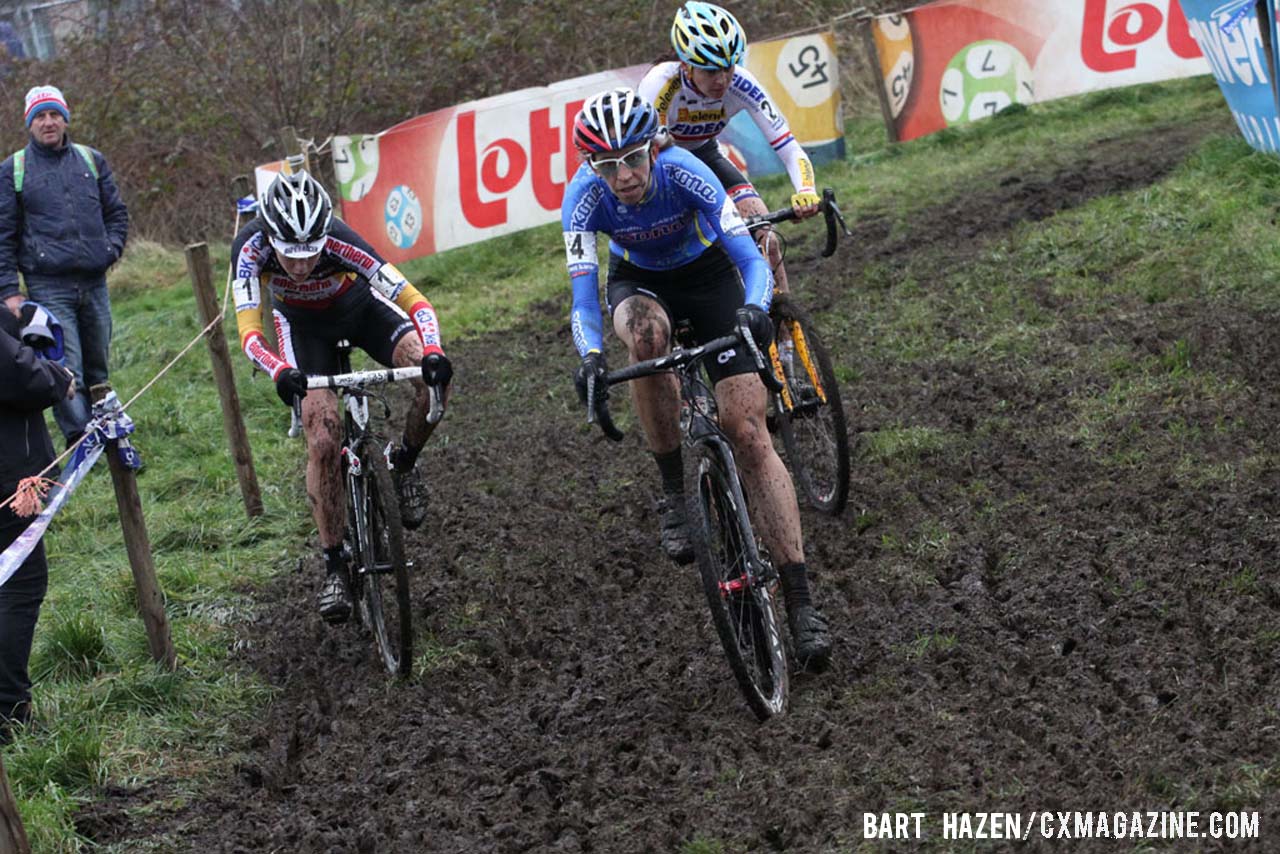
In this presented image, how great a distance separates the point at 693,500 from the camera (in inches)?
201

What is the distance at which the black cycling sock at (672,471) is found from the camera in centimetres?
655

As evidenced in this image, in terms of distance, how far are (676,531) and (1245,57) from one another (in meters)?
7.23

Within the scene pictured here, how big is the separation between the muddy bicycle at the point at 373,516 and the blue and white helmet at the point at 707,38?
2190 mm

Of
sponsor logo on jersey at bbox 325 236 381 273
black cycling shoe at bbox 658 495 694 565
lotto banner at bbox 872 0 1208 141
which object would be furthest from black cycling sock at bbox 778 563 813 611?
lotto banner at bbox 872 0 1208 141

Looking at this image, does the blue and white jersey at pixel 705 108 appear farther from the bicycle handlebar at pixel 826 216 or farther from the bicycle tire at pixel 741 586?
the bicycle tire at pixel 741 586

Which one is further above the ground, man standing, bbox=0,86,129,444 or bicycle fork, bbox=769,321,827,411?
man standing, bbox=0,86,129,444

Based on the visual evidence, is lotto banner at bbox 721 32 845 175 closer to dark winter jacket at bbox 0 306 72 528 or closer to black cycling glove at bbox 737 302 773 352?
black cycling glove at bbox 737 302 773 352

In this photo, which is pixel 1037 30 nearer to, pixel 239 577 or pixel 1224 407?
pixel 1224 407

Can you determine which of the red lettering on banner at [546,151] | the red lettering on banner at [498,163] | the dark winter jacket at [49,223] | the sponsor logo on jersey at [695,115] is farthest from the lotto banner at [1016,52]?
the dark winter jacket at [49,223]

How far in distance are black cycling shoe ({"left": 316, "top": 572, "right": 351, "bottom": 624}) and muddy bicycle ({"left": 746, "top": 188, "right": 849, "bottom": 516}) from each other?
226 cm

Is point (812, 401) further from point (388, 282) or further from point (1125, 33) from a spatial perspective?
point (1125, 33)

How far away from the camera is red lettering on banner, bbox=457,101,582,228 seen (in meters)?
15.4

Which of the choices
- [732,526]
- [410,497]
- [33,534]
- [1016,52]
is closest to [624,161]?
[732,526]

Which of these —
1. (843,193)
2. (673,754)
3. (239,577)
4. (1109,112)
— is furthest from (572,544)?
(1109,112)
